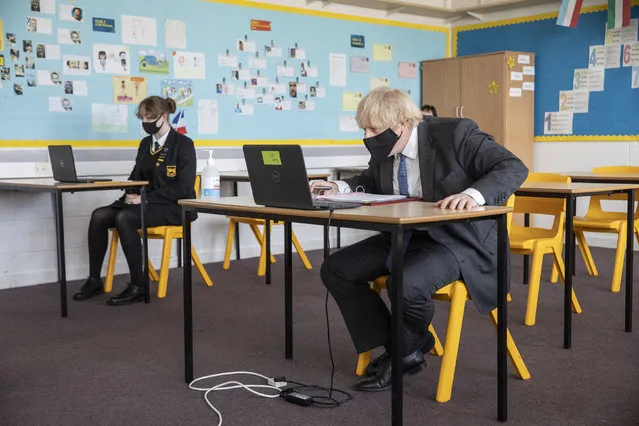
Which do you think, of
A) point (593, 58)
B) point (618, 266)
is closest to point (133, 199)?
point (618, 266)

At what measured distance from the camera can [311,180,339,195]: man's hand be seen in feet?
8.68

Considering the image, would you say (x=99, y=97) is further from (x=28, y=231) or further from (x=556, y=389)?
(x=556, y=389)

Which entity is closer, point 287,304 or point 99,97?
point 287,304

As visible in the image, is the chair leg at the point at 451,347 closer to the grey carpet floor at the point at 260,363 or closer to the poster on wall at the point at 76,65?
the grey carpet floor at the point at 260,363

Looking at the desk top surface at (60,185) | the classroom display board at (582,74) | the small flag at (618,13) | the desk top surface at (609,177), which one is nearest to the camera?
the desk top surface at (60,185)

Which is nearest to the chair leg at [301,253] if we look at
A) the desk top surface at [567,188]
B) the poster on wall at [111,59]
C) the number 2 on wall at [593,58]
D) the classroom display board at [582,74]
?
the poster on wall at [111,59]

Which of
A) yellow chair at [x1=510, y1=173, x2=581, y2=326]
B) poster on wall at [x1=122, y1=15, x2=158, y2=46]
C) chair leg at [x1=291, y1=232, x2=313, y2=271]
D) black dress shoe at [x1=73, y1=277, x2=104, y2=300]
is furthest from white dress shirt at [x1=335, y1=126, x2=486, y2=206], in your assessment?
poster on wall at [x1=122, y1=15, x2=158, y2=46]

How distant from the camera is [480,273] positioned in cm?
246

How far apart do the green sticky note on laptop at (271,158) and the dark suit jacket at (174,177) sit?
2.00 meters

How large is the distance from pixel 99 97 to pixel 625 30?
3.93m

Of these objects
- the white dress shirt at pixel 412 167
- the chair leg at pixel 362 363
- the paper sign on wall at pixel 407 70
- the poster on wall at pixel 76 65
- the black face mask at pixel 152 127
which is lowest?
the chair leg at pixel 362 363

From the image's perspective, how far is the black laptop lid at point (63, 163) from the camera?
3.94 meters

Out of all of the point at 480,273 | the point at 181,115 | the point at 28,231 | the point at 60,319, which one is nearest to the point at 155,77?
the point at 181,115

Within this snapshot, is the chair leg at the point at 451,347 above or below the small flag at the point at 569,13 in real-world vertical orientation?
below
